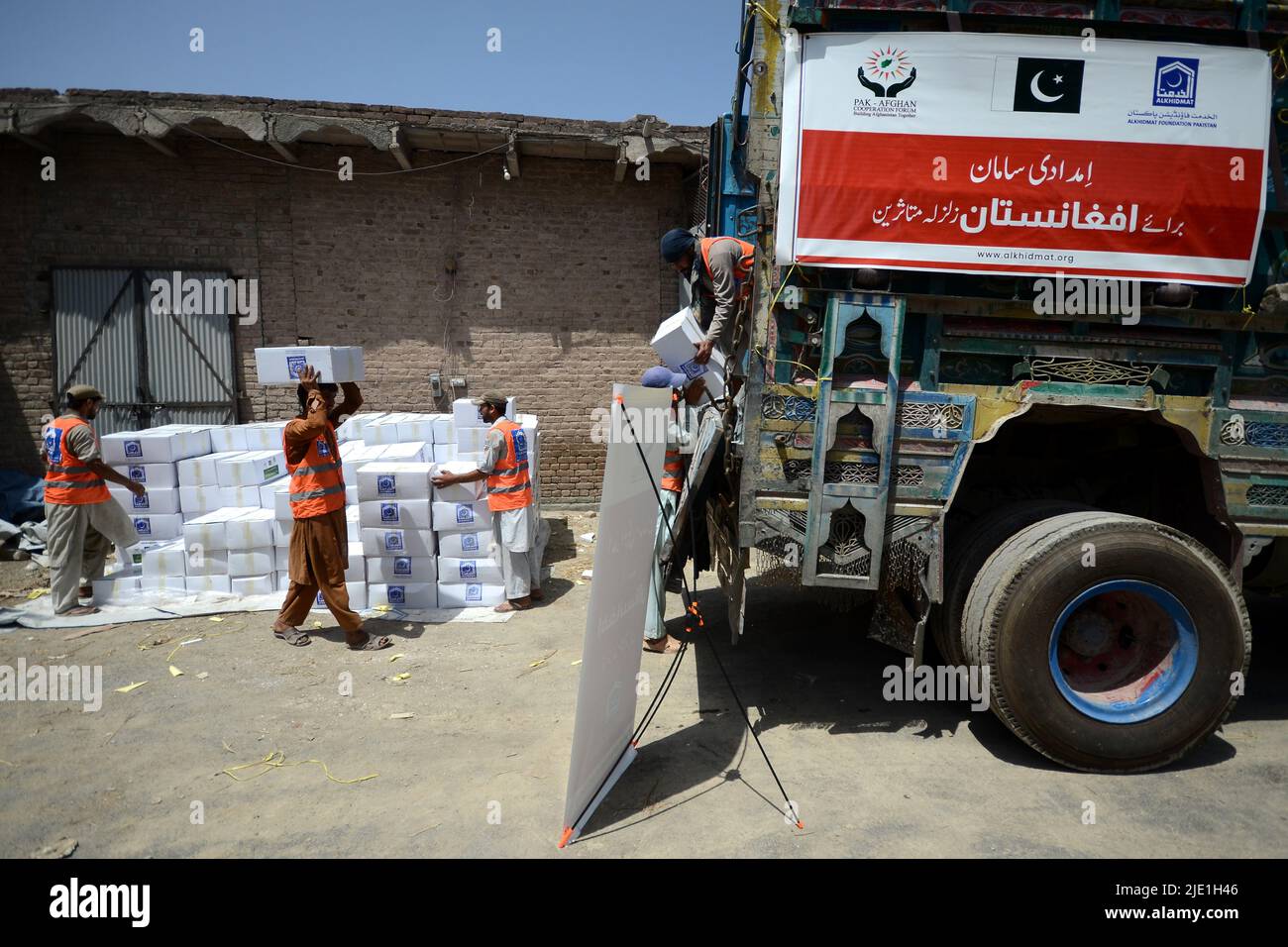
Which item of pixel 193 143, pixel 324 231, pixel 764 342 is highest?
pixel 193 143

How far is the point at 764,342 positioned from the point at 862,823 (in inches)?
86.8

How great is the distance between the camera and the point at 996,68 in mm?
3477

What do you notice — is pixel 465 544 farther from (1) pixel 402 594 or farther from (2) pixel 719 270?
(2) pixel 719 270

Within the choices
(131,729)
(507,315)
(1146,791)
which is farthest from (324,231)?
(1146,791)

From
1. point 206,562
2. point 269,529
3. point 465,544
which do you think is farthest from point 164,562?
point 465,544

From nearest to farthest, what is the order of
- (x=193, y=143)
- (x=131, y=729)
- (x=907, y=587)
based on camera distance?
(x=907, y=587)
(x=131, y=729)
(x=193, y=143)

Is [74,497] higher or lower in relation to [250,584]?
higher

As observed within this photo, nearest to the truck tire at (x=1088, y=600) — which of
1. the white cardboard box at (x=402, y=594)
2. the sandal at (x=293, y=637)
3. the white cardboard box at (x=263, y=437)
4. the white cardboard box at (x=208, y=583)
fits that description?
the white cardboard box at (x=402, y=594)

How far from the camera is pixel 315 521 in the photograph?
5.46 metres

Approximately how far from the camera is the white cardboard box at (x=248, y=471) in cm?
683

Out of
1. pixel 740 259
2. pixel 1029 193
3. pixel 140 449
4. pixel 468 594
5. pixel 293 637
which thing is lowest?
pixel 293 637

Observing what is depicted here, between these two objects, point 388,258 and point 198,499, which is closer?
point 198,499

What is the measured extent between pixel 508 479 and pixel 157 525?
3.28 m

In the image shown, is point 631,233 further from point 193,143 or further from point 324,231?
point 193,143
